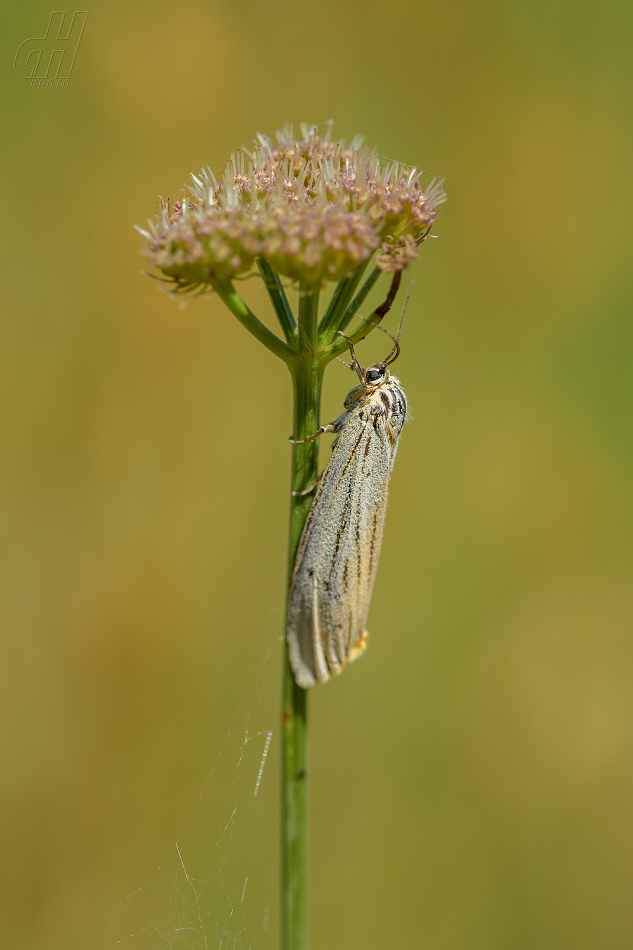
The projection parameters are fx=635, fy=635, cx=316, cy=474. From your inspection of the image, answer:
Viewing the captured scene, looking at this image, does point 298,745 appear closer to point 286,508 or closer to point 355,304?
point 355,304

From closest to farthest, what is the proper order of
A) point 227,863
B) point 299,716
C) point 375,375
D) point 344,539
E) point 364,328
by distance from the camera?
point 299,716
point 364,328
point 344,539
point 375,375
point 227,863

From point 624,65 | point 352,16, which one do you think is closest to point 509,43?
point 624,65

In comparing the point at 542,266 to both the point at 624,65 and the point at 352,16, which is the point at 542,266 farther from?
the point at 352,16

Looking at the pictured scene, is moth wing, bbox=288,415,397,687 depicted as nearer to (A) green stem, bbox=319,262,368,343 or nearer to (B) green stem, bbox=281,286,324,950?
(B) green stem, bbox=281,286,324,950

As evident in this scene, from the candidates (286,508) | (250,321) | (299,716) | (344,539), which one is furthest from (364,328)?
(286,508)

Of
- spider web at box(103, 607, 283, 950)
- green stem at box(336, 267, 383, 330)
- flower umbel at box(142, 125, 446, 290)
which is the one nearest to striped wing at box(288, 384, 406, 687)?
green stem at box(336, 267, 383, 330)

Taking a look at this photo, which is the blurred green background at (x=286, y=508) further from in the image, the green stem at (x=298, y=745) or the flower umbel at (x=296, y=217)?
the flower umbel at (x=296, y=217)
